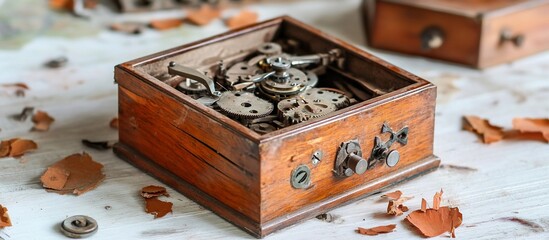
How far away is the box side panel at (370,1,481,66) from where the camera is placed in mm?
2727

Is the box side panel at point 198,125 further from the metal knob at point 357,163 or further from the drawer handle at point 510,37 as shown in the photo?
the drawer handle at point 510,37

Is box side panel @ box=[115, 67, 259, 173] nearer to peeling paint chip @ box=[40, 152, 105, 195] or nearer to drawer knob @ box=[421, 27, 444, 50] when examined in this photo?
peeling paint chip @ box=[40, 152, 105, 195]

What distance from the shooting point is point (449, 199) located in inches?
86.8

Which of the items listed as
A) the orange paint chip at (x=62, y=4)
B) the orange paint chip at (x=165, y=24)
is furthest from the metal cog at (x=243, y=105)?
the orange paint chip at (x=62, y=4)

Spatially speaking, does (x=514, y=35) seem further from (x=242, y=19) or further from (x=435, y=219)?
(x=435, y=219)

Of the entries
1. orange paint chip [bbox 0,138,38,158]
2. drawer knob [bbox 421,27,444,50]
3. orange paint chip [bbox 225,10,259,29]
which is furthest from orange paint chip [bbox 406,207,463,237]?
orange paint chip [bbox 225,10,259,29]

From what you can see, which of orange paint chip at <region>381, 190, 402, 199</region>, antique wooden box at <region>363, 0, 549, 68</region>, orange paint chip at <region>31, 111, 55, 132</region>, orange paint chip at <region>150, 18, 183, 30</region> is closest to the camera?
orange paint chip at <region>381, 190, 402, 199</region>

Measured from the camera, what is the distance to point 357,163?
209cm

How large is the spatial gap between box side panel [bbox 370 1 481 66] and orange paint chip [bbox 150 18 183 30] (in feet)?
1.67

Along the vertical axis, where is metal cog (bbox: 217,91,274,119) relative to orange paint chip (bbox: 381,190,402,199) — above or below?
above

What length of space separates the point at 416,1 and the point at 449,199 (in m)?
0.72

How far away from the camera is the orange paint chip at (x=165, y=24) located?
114 inches

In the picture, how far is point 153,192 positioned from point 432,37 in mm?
897

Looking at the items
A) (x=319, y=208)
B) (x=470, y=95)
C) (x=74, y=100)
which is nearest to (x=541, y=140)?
(x=470, y=95)
